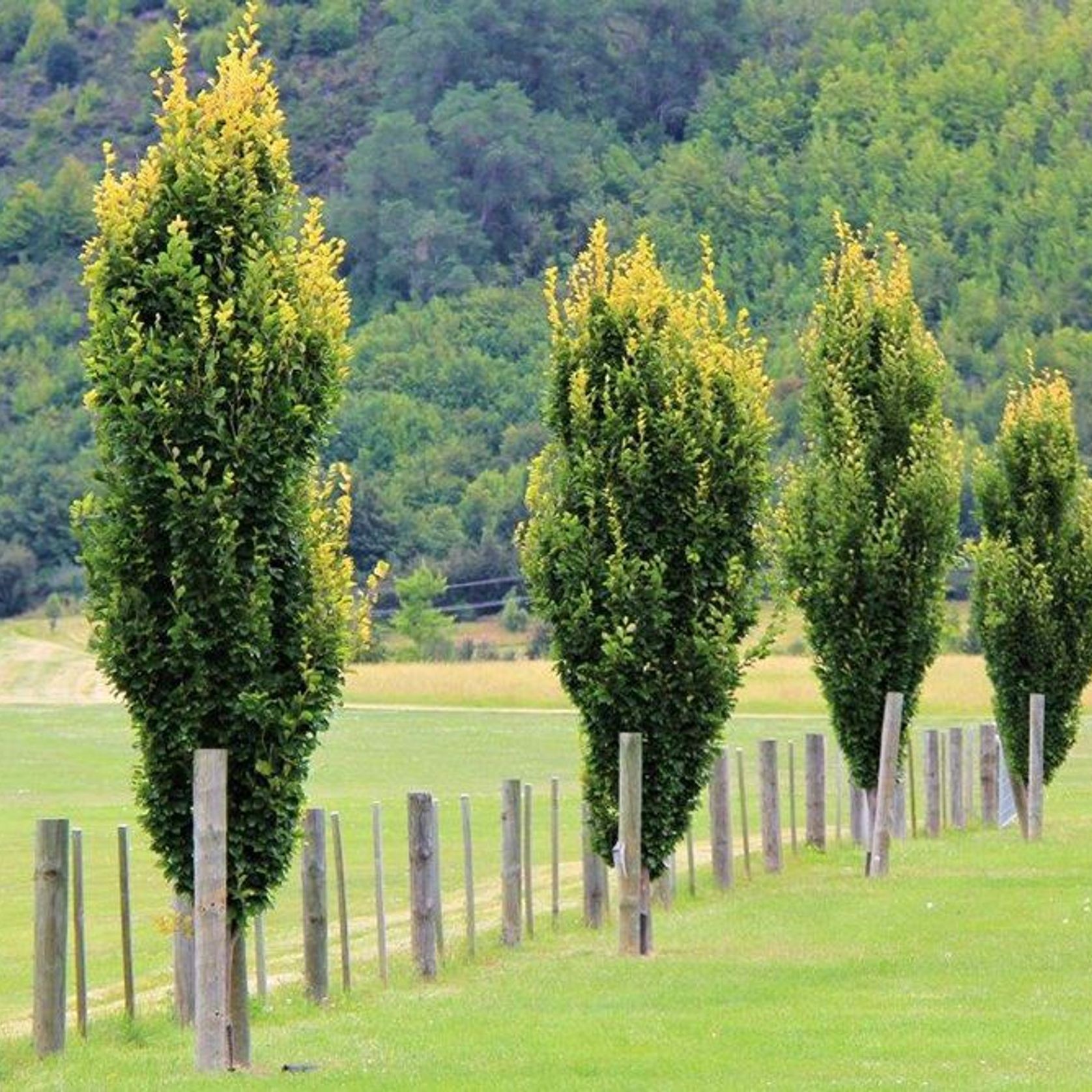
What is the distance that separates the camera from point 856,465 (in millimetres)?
31953

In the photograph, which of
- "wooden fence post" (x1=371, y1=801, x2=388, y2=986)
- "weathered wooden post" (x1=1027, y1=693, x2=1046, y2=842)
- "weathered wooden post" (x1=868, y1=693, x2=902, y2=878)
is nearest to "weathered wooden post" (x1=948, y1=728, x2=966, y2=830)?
"weathered wooden post" (x1=1027, y1=693, x2=1046, y2=842)

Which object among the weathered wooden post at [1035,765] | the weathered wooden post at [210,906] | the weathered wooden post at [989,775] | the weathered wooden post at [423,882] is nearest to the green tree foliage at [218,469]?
the weathered wooden post at [210,906]

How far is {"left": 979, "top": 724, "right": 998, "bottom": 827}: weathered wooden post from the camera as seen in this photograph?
41.2 metres

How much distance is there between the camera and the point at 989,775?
41344 mm

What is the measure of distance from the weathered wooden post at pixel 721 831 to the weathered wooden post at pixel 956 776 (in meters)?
9.22

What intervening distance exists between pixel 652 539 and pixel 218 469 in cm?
746

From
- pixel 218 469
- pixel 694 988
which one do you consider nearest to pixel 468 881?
pixel 694 988

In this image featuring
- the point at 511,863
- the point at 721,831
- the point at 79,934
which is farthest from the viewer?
the point at 721,831

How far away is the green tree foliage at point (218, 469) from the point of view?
715 inches

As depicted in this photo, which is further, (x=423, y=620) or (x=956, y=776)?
(x=423, y=620)

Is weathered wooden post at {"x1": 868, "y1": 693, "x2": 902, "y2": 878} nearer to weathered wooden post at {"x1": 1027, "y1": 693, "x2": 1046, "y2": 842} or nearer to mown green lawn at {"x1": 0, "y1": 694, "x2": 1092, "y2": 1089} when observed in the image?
mown green lawn at {"x1": 0, "y1": 694, "x2": 1092, "y2": 1089}

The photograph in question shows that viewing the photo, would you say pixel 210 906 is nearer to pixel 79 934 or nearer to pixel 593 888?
pixel 79 934

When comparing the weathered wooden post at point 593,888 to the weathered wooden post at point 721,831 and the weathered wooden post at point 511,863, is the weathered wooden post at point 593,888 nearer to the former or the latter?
the weathered wooden post at point 511,863

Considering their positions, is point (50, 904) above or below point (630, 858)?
above
